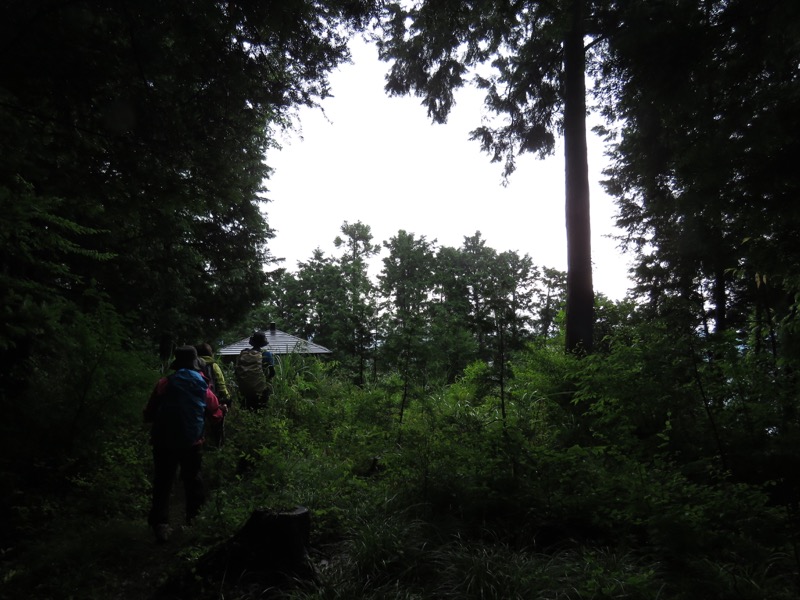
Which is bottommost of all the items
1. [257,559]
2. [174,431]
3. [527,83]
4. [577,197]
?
[257,559]

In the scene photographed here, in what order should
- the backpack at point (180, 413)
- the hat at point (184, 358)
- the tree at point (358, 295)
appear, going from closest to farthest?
the backpack at point (180, 413) < the hat at point (184, 358) < the tree at point (358, 295)

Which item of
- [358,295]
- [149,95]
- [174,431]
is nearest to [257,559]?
[174,431]

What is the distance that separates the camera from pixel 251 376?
25.2 feet

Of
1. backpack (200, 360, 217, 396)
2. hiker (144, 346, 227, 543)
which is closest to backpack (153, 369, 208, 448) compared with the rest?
hiker (144, 346, 227, 543)

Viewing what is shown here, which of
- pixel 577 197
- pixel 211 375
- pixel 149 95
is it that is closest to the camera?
pixel 149 95

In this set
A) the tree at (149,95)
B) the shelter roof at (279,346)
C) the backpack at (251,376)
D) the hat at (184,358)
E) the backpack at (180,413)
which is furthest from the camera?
the shelter roof at (279,346)

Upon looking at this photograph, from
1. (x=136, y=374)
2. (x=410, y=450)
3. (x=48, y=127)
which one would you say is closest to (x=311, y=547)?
(x=410, y=450)

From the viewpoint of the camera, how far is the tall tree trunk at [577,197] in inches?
314

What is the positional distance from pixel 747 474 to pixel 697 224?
2.30 metres

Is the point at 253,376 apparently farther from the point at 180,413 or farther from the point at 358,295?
the point at 358,295

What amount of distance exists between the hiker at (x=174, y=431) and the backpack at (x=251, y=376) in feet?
9.41

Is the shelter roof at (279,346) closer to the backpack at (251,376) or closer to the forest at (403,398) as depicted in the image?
the backpack at (251,376)

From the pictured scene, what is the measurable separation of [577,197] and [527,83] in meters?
2.81

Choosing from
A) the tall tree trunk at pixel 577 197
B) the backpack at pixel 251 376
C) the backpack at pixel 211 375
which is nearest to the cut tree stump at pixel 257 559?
the backpack at pixel 211 375
